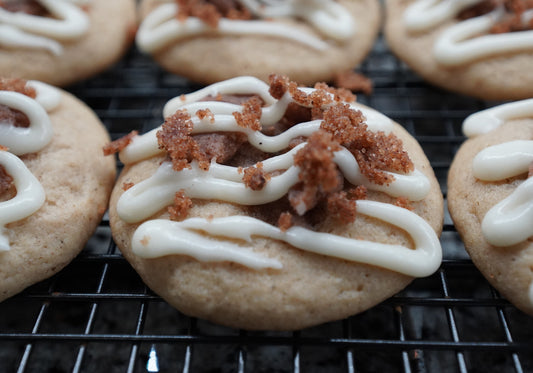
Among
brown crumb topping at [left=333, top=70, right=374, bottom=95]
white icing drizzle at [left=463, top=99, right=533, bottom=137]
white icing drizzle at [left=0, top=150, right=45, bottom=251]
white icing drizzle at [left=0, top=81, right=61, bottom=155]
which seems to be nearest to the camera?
white icing drizzle at [left=0, top=150, right=45, bottom=251]

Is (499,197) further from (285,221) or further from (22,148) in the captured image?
(22,148)

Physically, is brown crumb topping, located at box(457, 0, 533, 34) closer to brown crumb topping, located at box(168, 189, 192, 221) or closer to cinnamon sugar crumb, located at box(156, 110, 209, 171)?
cinnamon sugar crumb, located at box(156, 110, 209, 171)

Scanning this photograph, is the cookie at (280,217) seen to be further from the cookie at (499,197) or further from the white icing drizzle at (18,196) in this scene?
the white icing drizzle at (18,196)

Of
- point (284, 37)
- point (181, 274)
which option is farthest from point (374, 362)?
point (284, 37)

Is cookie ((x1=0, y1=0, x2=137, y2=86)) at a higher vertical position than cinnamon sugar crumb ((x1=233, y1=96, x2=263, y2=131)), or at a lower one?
higher

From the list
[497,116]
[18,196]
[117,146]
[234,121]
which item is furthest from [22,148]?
[497,116]

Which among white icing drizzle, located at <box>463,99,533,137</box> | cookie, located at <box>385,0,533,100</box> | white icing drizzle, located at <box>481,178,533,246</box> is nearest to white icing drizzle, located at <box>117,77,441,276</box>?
white icing drizzle, located at <box>481,178,533,246</box>
